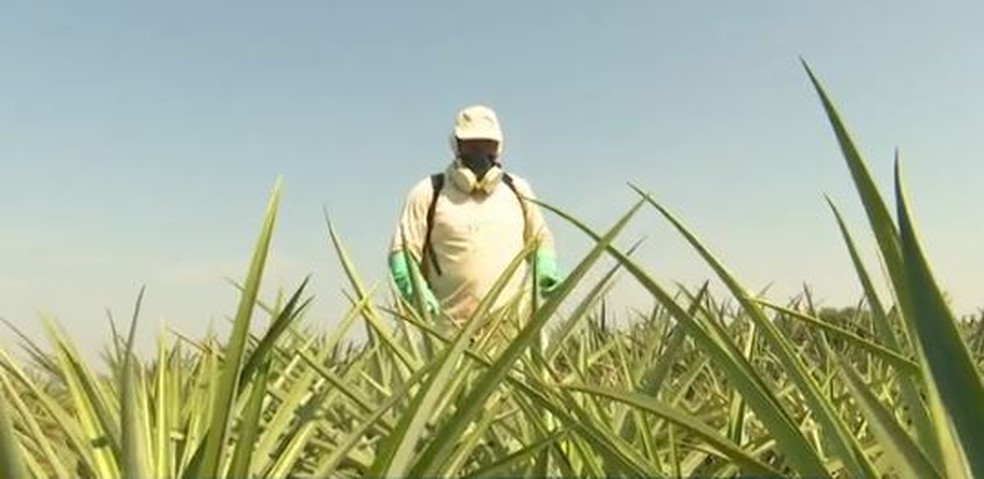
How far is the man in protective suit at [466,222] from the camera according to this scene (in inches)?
101

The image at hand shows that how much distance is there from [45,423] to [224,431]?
2.92 feet

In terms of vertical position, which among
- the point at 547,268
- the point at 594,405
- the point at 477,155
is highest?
the point at 477,155

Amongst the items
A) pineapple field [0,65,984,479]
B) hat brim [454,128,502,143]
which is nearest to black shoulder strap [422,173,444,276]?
hat brim [454,128,502,143]

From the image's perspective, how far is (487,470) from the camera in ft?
1.59

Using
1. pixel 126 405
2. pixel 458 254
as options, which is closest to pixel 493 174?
pixel 458 254

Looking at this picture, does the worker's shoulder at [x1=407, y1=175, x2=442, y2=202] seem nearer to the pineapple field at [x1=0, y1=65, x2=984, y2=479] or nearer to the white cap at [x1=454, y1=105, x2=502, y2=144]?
the white cap at [x1=454, y1=105, x2=502, y2=144]

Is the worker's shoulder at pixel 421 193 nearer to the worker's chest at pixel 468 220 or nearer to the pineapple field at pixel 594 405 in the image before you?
the worker's chest at pixel 468 220

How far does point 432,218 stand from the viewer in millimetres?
2594

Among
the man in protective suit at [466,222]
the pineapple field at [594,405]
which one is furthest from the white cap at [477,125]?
the pineapple field at [594,405]

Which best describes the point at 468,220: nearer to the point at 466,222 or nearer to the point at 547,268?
the point at 466,222

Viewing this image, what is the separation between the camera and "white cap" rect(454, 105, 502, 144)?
2.62 meters

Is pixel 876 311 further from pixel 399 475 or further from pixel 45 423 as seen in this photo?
pixel 45 423

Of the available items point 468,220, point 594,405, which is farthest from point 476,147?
point 594,405

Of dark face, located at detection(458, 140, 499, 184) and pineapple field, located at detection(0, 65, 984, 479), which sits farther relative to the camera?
dark face, located at detection(458, 140, 499, 184)
